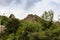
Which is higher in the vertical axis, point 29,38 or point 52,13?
point 52,13

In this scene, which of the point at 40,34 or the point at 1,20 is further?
the point at 1,20

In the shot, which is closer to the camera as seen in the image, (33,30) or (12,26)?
(33,30)

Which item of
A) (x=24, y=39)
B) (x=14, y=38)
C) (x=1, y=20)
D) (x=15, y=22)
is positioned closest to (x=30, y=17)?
(x=1, y=20)

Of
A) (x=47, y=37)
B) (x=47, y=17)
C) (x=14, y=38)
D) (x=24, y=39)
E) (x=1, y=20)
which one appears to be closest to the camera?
(x=47, y=37)

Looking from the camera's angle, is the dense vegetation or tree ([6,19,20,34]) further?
tree ([6,19,20,34])

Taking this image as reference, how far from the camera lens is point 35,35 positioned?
5100 centimetres

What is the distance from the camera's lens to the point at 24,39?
2131 inches

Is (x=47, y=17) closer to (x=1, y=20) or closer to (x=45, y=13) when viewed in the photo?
(x=45, y=13)

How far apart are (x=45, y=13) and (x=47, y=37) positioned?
2901cm

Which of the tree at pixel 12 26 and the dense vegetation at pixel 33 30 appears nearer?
the dense vegetation at pixel 33 30

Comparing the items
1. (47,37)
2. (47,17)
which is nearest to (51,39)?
(47,37)

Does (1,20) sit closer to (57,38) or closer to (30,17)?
(30,17)

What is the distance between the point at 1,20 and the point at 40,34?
48.8 m

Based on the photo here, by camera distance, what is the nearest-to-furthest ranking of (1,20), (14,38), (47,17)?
(14,38) → (47,17) → (1,20)
